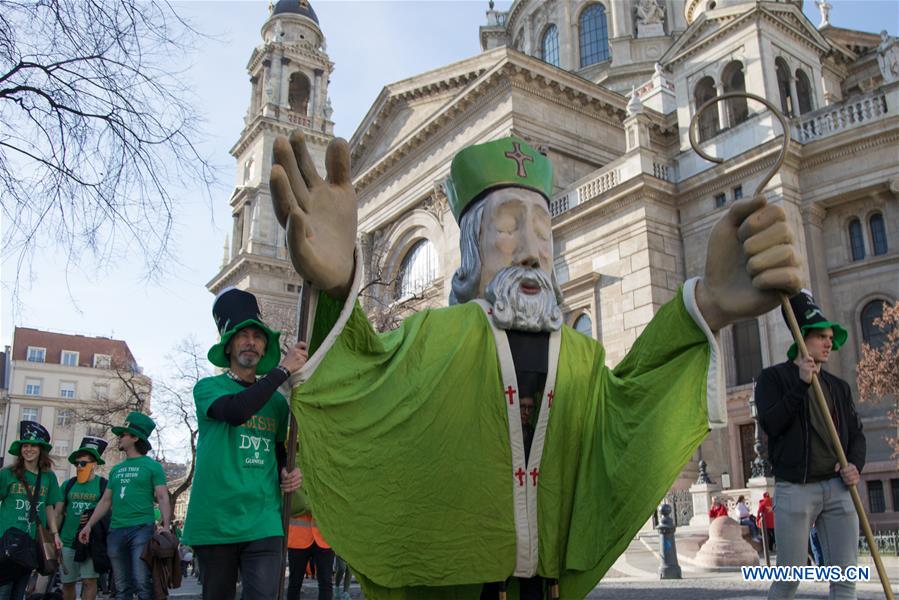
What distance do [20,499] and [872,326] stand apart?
18.2 m

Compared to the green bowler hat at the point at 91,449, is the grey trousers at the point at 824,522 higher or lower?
lower

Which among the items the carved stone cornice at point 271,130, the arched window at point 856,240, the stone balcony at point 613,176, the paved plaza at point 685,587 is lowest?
the paved plaza at point 685,587

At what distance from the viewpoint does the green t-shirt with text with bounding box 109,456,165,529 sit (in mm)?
5941

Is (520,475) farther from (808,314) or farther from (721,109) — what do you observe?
(721,109)

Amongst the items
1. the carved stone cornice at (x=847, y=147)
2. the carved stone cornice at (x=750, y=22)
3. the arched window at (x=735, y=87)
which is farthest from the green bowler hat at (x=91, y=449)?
the carved stone cornice at (x=750, y=22)

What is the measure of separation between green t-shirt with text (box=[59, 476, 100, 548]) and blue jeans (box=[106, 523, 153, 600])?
1.42m

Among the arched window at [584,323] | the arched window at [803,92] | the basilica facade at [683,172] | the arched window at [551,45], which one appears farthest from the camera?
the arched window at [551,45]

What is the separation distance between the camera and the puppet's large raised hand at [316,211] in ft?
8.86

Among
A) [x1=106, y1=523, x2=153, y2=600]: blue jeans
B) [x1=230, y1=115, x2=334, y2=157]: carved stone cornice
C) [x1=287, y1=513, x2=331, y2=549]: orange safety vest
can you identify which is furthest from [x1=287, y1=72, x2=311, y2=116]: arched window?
[x1=106, y1=523, x2=153, y2=600]: blue jeans

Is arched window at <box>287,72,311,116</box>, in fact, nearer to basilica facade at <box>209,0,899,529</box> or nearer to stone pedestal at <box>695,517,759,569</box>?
basilica facade at <box>209,0,899,529</box>

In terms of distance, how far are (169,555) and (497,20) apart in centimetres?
4534

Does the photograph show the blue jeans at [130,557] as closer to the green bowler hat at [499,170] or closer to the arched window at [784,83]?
the green bowler hat at [499,170]

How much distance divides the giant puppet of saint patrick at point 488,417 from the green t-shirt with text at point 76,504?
5298 mm

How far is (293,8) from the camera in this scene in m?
46.0
